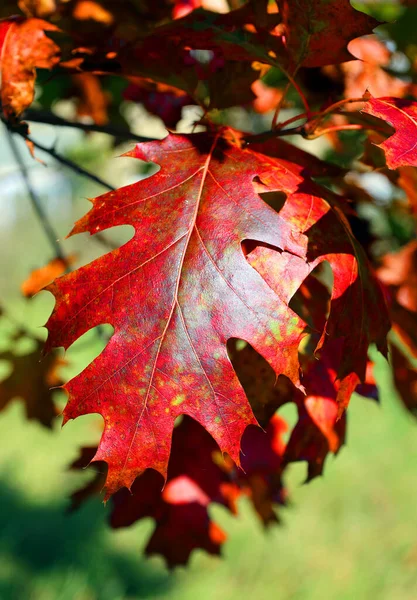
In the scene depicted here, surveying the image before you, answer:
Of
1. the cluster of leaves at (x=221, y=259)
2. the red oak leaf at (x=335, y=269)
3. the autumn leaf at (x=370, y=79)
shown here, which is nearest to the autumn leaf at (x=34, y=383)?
the cluster of leaves at (x=221, y=259)

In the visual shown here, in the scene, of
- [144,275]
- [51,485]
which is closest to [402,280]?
[144,275]

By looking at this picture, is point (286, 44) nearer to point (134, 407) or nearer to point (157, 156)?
point (157, 156)

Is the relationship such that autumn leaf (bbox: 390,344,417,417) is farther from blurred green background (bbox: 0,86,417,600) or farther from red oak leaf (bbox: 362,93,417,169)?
blurred green background (bbox: 0,86,417,600)

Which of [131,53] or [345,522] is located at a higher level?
[131,53]

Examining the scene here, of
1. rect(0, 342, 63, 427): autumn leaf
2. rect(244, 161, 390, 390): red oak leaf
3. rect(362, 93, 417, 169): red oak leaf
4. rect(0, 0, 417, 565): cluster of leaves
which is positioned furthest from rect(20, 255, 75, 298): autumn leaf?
rect(362, 93, 417, 169): red oak leaf

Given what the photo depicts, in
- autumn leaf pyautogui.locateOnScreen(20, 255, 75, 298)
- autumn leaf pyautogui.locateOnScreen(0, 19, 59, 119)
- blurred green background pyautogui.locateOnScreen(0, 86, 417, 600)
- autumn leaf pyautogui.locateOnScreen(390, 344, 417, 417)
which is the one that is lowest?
blurred green background pyautogui.locateOnScreen(0, 86, 417, 600)

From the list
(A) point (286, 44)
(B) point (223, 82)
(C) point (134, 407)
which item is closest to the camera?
(C) point (134, 407)
